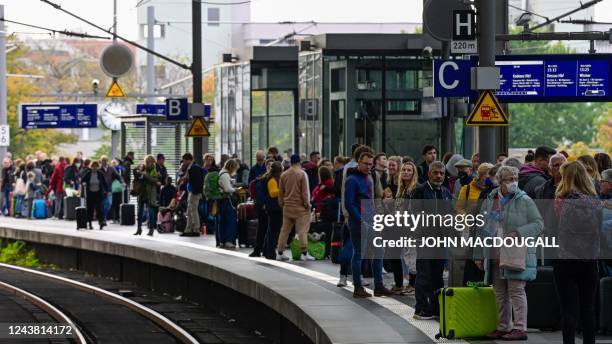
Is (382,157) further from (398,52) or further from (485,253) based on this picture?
(398,52)

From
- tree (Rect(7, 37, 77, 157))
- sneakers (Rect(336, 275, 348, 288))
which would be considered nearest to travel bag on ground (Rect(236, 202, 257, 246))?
sneakers (Rect(336, 275, 348, 288))

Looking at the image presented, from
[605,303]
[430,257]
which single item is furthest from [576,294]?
[430,257]

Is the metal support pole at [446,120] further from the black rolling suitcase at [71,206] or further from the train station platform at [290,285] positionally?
the black rolling suitcase at [71,206]

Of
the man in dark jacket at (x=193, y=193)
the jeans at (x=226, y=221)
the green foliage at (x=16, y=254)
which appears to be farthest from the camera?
the green foliage at (x=16, y=254)

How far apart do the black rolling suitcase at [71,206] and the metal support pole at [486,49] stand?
23.8m

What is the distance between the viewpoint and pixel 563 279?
13.5m

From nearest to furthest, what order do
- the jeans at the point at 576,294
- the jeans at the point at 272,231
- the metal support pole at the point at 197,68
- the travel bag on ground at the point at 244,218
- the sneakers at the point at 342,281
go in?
the jeans at the point at 576,294 → the sneakers at the point at 342,281 → the jeans at the point at 272,231 → the travel bag on ground at the point at 244,218 → the metal support pole at the point at 197,68

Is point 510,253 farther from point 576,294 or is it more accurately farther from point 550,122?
point 550,122

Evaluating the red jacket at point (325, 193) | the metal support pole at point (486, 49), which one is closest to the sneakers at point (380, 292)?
the metal support pole at point (486, 49)

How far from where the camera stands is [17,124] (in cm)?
7619

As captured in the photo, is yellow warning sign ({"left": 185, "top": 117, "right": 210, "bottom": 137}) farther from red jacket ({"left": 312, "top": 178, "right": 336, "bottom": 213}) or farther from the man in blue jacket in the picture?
the man in blue jacket

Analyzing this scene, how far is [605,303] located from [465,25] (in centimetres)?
546

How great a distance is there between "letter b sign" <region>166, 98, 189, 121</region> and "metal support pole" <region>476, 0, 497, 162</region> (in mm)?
15311

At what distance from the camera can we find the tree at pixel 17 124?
75688mm
